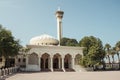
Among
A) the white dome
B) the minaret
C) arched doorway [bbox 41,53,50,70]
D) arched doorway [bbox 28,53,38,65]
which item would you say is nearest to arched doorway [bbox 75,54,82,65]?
the white dome

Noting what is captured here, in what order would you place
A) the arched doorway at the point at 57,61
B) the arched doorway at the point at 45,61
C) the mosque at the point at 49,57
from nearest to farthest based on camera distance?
the mosque at the point at 49,57
the arched doorway at the point at 45,61
the arched doorway at the point at 57,61

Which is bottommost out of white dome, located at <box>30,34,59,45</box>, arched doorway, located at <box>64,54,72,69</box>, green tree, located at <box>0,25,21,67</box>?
arched doorway, located at <box>64,54,72,69</box>

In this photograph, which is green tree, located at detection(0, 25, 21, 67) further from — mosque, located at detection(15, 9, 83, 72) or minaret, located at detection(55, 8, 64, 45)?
minaret, located at detection(55, 8, 64, 45)

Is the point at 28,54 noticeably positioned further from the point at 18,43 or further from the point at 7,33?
the point at 7,33

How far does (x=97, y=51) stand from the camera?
47.9 meters

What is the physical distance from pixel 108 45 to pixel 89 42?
36.2ft

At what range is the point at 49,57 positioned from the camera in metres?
49.4

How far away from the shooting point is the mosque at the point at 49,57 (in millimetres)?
47469

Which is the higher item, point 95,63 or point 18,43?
point 18,43

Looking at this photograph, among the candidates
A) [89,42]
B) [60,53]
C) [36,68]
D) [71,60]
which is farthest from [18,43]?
[89,42]

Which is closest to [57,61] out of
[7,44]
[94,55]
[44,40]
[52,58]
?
[52,58]

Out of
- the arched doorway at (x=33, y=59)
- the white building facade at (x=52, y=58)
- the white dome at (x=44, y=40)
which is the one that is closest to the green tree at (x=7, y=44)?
the white building facade at (x=52, y=58)

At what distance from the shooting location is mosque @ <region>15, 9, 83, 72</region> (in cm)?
4747

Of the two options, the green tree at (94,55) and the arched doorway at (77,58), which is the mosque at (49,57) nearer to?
the arched doorway at (77,58)
